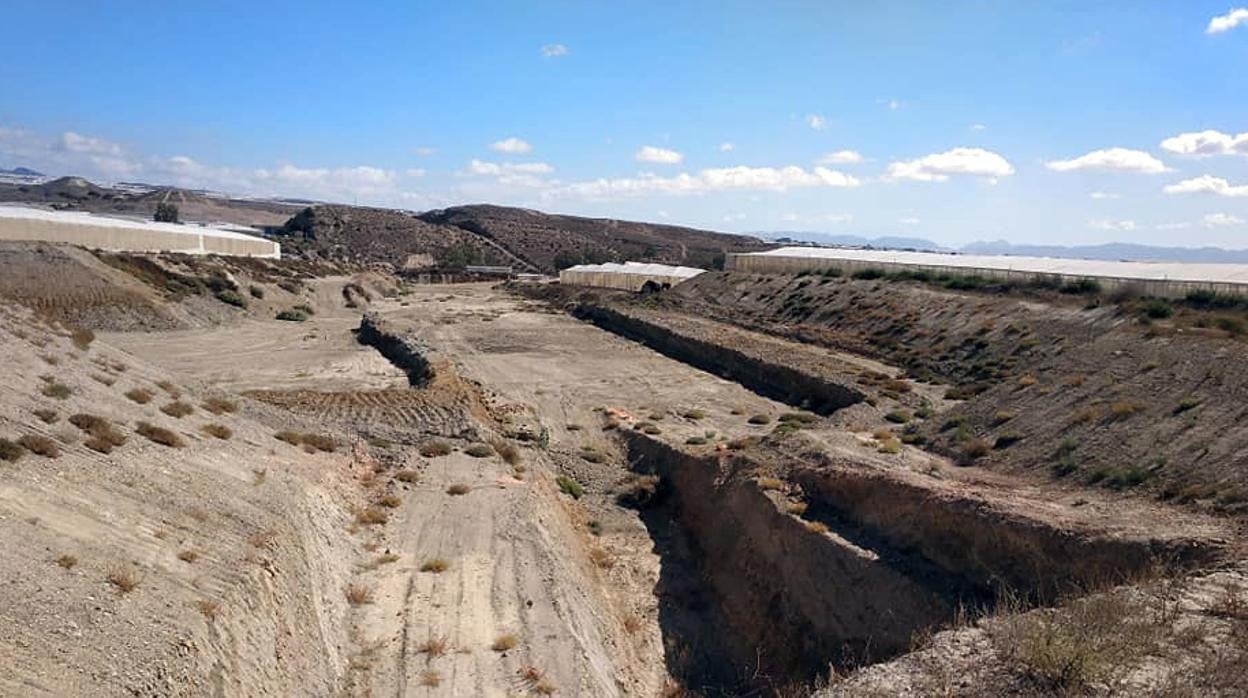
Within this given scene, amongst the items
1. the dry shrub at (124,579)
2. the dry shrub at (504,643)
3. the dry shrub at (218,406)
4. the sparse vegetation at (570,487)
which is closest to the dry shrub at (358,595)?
the dry shrub at (504,643)

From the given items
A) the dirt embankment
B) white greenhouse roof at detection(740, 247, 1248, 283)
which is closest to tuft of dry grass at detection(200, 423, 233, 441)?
the dirt embankment

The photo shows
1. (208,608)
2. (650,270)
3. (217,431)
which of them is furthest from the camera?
(650,270)

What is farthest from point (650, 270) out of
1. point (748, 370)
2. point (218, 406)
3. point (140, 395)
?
point (140, 395)

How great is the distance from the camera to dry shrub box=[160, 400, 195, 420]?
18.8m

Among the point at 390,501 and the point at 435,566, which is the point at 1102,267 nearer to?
the point at 390,501

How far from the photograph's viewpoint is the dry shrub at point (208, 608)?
35.7 feet

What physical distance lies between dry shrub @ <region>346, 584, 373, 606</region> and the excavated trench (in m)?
5.74

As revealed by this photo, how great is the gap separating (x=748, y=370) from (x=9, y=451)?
33.1 metres

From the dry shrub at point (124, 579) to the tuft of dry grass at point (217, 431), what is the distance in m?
8.45

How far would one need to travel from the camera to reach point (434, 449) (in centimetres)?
2434

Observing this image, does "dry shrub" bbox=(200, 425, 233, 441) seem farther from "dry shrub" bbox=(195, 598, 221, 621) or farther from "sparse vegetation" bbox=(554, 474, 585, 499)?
"sparse vegetation" bbox=(554, 474, 585, 499)

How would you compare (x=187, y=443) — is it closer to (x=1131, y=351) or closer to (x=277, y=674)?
(x=277, y=674)

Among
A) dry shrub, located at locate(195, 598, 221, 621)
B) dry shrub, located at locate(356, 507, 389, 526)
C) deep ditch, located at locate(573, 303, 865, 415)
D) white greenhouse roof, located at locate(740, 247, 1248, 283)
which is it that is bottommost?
Answer: dry shrub, located at locate(356, 507, 389, 526)

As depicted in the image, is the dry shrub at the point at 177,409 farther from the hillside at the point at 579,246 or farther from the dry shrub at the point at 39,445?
the hillside at the point at 579,246
